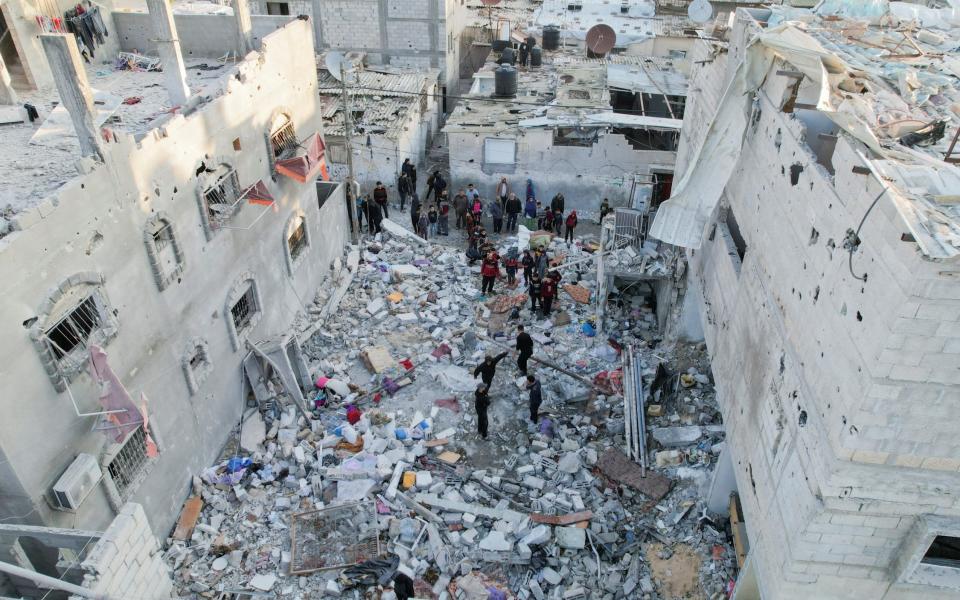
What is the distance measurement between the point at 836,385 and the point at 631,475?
525 centimetres

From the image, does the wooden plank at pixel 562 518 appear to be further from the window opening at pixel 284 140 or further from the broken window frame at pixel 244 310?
the window opening at pixel 284 140

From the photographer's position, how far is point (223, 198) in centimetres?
1128

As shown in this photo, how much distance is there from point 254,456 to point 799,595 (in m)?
8.64

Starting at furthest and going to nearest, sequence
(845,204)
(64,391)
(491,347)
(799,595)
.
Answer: (491,347) → (64,391) → (799,595) → (845,204)

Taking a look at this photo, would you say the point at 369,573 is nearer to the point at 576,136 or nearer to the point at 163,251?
the point at 163,251

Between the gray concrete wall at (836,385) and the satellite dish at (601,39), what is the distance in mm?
16403

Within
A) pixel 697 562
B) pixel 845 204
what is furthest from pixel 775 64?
pixel 697 562

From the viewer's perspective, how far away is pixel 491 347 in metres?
14.2

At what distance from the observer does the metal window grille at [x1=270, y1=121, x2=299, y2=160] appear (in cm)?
1314

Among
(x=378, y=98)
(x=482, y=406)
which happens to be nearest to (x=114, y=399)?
(x=482, y=406)

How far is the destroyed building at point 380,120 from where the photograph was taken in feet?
66.8

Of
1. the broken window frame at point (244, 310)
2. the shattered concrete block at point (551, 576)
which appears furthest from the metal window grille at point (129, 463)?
the shattered concrete block at point (551, 576)

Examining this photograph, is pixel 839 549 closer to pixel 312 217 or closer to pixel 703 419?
pixel 703 419

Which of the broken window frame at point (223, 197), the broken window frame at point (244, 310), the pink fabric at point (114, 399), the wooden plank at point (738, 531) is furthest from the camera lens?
the broken window frame at point (244, 310)
